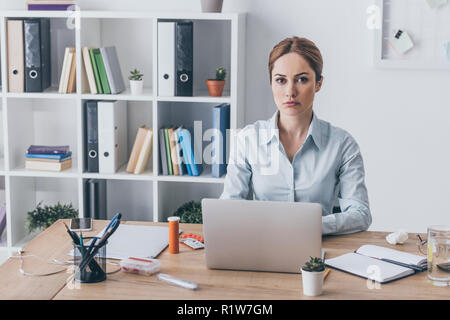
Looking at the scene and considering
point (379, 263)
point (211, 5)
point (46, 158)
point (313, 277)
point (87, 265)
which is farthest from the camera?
point (46, 158)

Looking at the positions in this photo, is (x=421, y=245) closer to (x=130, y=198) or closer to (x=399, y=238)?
(x=399, y=238)

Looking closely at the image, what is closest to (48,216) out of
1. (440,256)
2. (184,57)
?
(184,57)

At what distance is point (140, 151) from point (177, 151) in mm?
210

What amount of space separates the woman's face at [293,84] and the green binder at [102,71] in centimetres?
116

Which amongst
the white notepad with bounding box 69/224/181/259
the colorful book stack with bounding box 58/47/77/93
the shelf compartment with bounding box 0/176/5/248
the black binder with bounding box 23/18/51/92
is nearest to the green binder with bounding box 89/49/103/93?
the colorful book stack with bounding box 58/47/77/93

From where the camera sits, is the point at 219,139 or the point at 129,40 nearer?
the point at 219,139

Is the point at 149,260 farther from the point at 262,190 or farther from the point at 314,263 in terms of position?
the point at 262,190

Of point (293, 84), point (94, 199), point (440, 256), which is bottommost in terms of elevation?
point (94, 199)

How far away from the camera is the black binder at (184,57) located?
3017mm

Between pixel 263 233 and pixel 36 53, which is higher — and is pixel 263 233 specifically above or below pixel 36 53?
below

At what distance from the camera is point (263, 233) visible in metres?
1.64

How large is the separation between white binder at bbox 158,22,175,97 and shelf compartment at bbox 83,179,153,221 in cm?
65

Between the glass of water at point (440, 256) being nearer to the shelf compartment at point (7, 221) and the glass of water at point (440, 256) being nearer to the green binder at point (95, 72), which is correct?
the green binder at point (95, 72)

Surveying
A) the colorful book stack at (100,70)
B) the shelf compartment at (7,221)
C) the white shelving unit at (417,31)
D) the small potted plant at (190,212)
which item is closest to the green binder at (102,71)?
the colorful book stack at (100,70)
